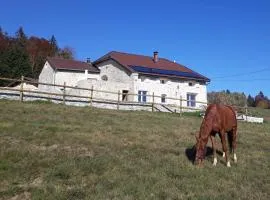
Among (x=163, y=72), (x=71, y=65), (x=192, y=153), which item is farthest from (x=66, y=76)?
(x=192, y=153)

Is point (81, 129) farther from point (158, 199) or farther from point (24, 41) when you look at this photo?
point (24, 41)

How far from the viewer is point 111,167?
10.0 meters

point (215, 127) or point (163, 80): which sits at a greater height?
point (163, 80)

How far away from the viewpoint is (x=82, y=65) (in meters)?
45.2

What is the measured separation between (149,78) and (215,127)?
97.6 ft

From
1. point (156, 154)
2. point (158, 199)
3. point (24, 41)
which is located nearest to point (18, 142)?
point (156, 154)

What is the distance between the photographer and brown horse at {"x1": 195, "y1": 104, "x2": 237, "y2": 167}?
10.7 meters

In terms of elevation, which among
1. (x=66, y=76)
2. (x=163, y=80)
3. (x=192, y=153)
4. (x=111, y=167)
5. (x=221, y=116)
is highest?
(x=66, y=76)

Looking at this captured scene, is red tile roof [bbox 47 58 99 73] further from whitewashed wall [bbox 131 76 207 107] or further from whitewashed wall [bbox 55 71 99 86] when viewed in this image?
whitewashed wall [bbox 131 76 207 107]

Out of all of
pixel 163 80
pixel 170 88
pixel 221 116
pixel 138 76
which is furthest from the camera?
pixel 170 88

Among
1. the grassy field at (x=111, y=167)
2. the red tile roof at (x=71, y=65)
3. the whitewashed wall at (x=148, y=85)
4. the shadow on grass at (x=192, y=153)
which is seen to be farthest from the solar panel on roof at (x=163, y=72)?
the shadow on grass at (x=192, y=153)

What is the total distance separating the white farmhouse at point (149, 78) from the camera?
3972cm

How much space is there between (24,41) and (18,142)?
75.0 meters

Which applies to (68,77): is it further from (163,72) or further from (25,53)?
(25,53)
